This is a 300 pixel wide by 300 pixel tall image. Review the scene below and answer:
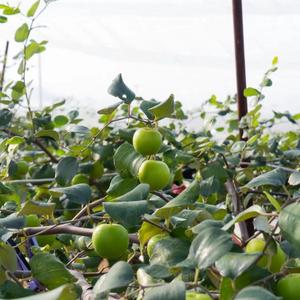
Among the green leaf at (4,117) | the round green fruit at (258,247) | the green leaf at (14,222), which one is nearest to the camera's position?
the round green fruit at (258,247)

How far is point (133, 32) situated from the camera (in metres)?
6.74

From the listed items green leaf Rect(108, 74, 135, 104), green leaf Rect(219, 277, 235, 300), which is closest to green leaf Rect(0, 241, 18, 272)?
green leaf Rect(219, 277, 235, 300)

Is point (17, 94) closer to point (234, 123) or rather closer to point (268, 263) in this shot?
point (234, 123)

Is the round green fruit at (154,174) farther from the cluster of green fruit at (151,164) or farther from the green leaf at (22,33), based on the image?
the green leaf at (22,33)

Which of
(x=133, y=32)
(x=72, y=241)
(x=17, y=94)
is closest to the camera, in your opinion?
(x=72, y=241)

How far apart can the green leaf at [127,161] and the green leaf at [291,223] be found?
33 cm

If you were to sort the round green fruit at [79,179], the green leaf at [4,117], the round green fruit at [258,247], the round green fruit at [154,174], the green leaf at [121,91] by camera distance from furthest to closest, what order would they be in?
the green leaf at [4,117] < the round green fruit at [79,179] < the green leaf at [121,91] < the round green fruit at [154,174] < the round green fruit at [258,247]

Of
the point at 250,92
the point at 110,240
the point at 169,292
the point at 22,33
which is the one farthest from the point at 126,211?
the point at 250,92

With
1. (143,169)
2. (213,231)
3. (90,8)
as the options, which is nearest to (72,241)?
(143,169)

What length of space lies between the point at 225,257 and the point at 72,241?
1.47ft

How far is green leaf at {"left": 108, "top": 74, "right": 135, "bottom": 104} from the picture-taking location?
84 centimetres

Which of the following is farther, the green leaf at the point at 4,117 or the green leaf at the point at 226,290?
the green leaf at the point at 4,117

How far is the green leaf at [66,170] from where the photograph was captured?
914 mm

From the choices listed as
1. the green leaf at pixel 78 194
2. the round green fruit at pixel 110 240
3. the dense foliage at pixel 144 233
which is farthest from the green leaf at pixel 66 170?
the round green fruit at pixel 110 240
